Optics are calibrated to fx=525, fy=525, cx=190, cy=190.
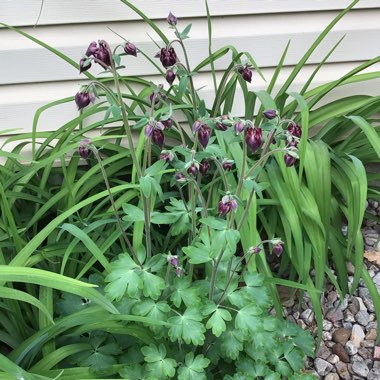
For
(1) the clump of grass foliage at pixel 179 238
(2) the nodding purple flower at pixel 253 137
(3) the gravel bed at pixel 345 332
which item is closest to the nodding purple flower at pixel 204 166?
(1) the clump of grass foliage at pixel 179 238

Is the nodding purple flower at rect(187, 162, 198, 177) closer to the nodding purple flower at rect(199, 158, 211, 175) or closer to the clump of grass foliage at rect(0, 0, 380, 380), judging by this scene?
the clump of grass foliage at rect(0, 0, 380, 380)

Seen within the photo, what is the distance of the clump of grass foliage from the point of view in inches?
52.3

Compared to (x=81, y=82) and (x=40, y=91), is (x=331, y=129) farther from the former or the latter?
(x=40, y=91)

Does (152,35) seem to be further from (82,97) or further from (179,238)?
(82,97)

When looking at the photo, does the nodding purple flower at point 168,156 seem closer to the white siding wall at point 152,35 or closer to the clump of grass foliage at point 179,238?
the clump of grass foliage at point 179,238

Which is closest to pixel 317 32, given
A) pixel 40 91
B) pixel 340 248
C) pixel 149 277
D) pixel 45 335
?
pixel 340 248

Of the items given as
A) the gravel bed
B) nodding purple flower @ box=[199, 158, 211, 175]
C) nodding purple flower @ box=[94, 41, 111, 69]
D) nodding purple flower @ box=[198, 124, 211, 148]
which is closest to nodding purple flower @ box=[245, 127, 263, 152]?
nodding purple flower @ box=[198, 124, 211, 148]

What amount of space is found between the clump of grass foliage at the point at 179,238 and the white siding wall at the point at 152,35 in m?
0.13

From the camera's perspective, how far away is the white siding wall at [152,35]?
7.04 feet

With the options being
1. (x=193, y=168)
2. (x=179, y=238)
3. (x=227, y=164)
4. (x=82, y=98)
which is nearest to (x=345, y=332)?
(x=179, y=238)

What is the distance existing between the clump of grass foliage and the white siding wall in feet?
0.43

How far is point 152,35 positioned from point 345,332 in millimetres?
1418

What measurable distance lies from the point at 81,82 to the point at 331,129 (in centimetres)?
109

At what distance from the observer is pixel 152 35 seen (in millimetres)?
2219
